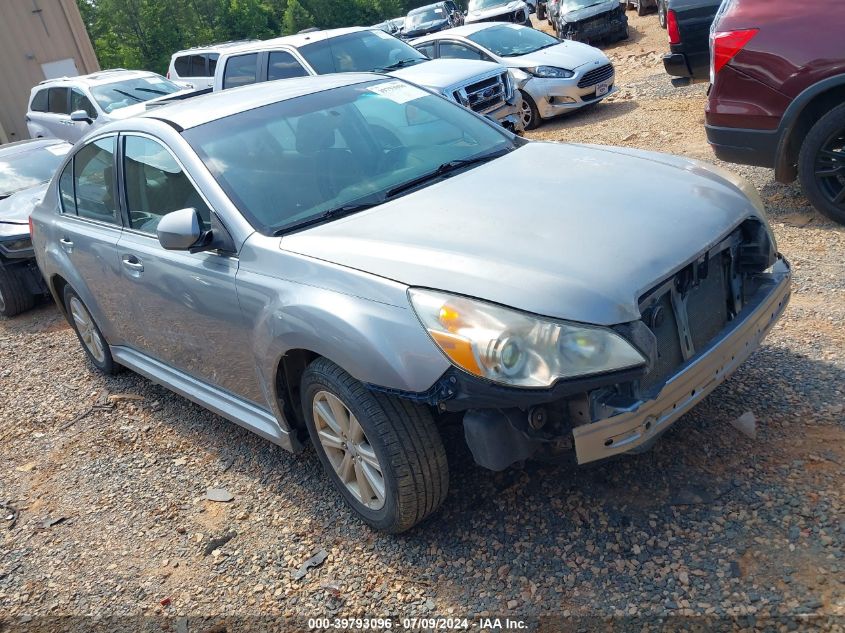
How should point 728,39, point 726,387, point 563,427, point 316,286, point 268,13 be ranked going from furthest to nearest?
point 268,13, point 728,39, point 726,387, point 316,286, point 563,427

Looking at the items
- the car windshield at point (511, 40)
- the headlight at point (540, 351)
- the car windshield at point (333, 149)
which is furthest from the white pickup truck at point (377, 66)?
the headlight at point (540, 351)

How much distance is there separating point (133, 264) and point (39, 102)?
1187cm

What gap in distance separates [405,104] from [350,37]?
6.44m

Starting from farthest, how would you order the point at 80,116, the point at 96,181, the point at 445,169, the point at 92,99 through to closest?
1. the point at 92,99
2. the point at 80,116
3. the point at 96,181
4. the point at 445,169

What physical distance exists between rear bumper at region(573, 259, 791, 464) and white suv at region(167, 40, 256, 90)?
1235 cm

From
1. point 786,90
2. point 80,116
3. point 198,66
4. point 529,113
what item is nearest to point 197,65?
point 198,66

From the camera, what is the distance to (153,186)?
3943 mm

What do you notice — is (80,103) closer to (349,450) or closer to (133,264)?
(133,264)

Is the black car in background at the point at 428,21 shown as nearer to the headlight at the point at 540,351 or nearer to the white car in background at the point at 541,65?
the white car in background at the point at 541,65

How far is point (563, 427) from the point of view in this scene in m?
2.62

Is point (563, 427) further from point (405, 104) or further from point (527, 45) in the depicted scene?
point (527, 45)

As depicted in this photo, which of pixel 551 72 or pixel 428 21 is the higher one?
pixel 551 72

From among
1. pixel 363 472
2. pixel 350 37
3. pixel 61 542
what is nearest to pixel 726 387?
pixel 363 472

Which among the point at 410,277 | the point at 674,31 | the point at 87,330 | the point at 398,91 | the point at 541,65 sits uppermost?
the point at 398,91
